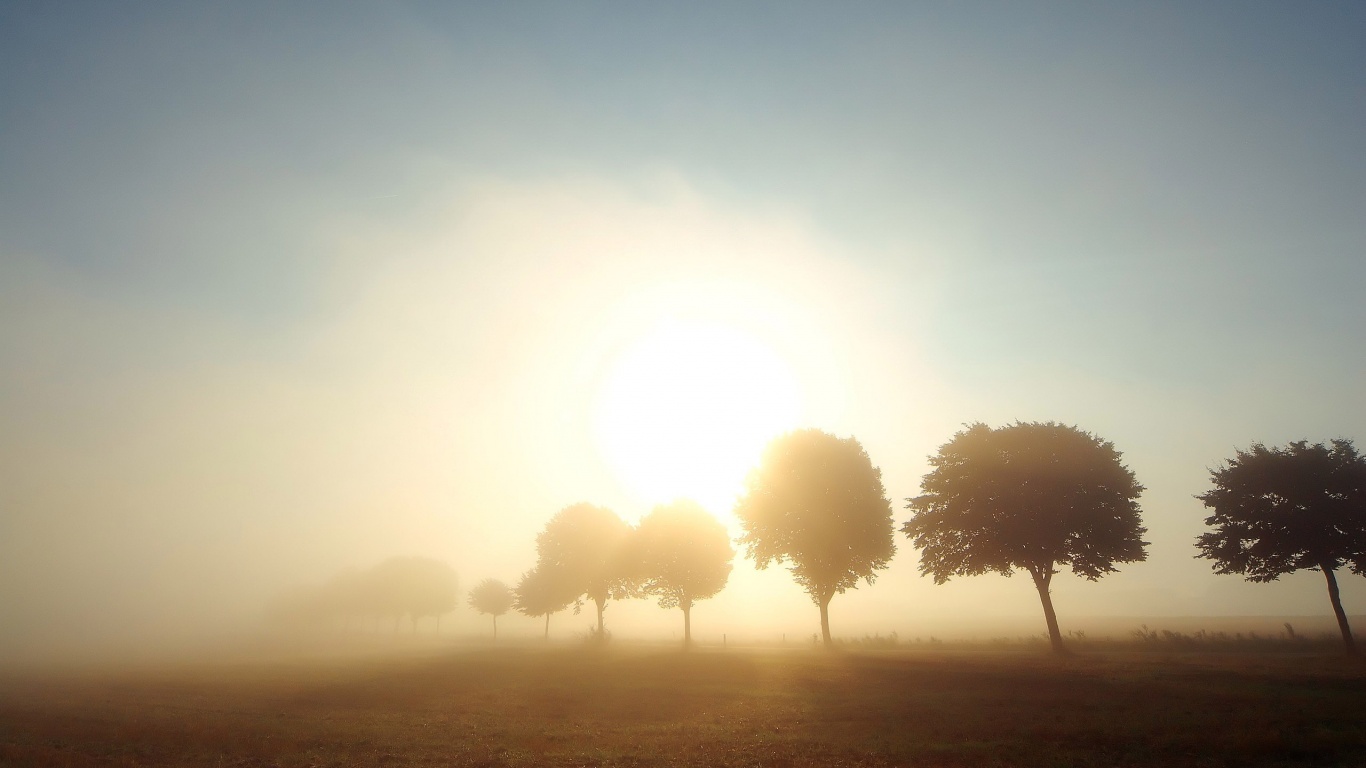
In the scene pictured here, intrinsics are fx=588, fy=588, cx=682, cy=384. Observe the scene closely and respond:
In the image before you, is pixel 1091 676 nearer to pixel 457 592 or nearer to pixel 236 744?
pixel 236 744

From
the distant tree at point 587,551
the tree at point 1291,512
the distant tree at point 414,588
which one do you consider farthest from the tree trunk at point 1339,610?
the distant tree at point 414,588

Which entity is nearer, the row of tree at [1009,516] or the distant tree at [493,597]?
the row of tree at [1009,516]

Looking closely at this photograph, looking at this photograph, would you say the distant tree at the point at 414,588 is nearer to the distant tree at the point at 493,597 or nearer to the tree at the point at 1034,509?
the distant tree at the point at 493,597

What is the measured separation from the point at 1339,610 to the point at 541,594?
74.3 metres

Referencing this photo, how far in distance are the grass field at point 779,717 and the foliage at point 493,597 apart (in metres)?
79.0

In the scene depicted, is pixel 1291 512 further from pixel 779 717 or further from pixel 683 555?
pixel 683 555

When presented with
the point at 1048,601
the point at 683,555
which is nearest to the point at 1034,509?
the point at 1048,601

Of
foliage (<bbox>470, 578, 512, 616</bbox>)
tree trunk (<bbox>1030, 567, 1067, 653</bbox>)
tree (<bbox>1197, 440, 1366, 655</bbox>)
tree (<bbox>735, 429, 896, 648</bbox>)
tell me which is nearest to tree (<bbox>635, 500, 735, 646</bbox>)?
tree (<bbox>735, 429, 896, 648</bbox>)

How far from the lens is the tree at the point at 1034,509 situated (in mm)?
39875

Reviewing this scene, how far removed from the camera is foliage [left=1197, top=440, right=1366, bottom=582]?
115 ft

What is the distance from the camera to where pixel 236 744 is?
72.0 ft

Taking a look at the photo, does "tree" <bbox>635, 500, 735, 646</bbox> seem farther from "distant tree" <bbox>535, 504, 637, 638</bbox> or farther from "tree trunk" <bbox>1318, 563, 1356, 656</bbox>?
"tree trunk" <bbox>1318, 563, 1356, 656</bbox>

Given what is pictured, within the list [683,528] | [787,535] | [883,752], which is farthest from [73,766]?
[683,528]

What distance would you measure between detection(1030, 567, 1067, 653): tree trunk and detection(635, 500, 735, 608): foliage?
33.3m
